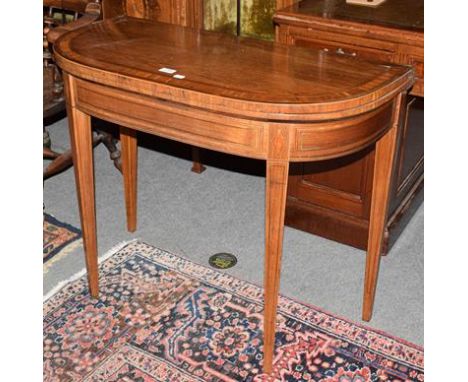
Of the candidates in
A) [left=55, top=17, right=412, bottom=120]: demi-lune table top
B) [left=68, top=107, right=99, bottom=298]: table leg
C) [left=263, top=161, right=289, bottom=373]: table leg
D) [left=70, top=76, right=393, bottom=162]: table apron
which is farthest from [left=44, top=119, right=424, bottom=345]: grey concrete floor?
[left=55, top=17, right=412, bottom=120]: demi-lune table top

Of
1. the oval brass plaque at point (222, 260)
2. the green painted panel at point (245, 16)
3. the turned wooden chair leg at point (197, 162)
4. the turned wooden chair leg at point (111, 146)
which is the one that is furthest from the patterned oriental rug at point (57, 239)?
the green painted panel at point (245, 16)

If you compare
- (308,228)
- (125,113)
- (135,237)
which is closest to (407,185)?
(308,228)

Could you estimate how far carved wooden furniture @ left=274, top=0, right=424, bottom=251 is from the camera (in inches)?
98.5

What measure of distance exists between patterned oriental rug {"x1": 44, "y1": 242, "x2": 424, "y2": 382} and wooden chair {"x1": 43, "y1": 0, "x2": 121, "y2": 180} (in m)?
0.81

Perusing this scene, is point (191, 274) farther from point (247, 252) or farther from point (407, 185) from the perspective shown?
point (407, 185)

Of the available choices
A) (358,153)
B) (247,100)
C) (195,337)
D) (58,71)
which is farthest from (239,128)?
(58,71)

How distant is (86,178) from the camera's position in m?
2.45

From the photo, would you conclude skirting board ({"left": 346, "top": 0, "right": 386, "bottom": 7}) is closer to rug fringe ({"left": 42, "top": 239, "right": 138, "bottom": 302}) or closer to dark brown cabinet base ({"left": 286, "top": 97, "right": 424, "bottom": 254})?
dark brown cabinet base ({"left": 286, "top": 97, "right": 424, "bottom": 254})

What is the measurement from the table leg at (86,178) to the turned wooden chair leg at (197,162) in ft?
3.57

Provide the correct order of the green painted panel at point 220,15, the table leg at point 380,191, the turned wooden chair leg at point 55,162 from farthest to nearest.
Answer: the turned wooden chair leg at point 55,162 → the green painted panel at point 220,15 → the table leg at point 380,191

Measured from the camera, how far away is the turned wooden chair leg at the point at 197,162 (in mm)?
3574

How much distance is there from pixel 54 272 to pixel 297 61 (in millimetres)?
1401

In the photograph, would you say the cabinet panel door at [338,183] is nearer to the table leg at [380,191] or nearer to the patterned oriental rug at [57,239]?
the table leg at [380,191]

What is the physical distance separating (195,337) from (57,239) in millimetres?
936
